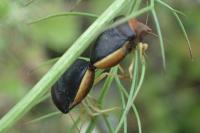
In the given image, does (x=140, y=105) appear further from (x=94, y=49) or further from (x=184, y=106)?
(x=94, y=49)

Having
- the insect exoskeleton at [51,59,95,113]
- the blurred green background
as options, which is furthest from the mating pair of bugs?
the blurred green background

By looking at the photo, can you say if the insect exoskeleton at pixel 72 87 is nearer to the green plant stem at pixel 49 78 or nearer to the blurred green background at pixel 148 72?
the green plant stem at pixel 49 78

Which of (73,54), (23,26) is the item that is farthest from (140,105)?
(73,54)

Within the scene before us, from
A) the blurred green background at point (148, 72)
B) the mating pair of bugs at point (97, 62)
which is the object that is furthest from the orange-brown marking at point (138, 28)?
the blurred green background at point (148, 72)

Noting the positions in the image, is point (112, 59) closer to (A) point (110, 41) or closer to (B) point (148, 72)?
(A) point (110, 41)

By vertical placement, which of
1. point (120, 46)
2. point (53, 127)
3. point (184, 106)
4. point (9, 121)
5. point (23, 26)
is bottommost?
point (184, 106)

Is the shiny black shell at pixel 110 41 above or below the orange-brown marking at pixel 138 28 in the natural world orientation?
above

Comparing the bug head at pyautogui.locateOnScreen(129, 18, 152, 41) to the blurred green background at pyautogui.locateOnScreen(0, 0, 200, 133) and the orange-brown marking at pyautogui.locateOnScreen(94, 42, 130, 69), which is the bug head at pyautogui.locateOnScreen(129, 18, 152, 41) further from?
the blurred green background at pyautogui.locateOnScreen(0, 0, 200, 133)
